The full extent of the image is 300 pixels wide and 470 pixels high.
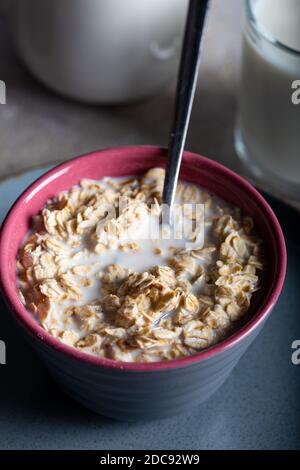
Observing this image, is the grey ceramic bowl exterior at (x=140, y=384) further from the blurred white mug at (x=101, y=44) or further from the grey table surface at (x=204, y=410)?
the blurred white mug at (x=101, y=44)

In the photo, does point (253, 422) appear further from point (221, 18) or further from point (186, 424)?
point (221, 18)

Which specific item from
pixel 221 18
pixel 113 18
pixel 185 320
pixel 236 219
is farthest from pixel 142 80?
pixel 185 320

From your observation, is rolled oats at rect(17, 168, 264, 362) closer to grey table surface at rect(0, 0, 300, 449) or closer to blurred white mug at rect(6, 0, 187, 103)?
grey table surface at rect(0, 0, 300, 449)

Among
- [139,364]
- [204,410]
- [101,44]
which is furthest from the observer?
[101,44]

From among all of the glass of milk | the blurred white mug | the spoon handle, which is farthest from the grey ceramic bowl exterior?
the blurred white mug

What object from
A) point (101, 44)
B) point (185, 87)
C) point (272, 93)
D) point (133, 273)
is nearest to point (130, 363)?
point (133, 273)

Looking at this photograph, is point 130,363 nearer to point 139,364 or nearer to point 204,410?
point 139,364

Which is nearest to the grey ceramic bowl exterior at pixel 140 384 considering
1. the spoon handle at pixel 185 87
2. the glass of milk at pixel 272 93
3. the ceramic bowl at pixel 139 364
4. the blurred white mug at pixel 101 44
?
the ceramic bowl at pixel 139 364
